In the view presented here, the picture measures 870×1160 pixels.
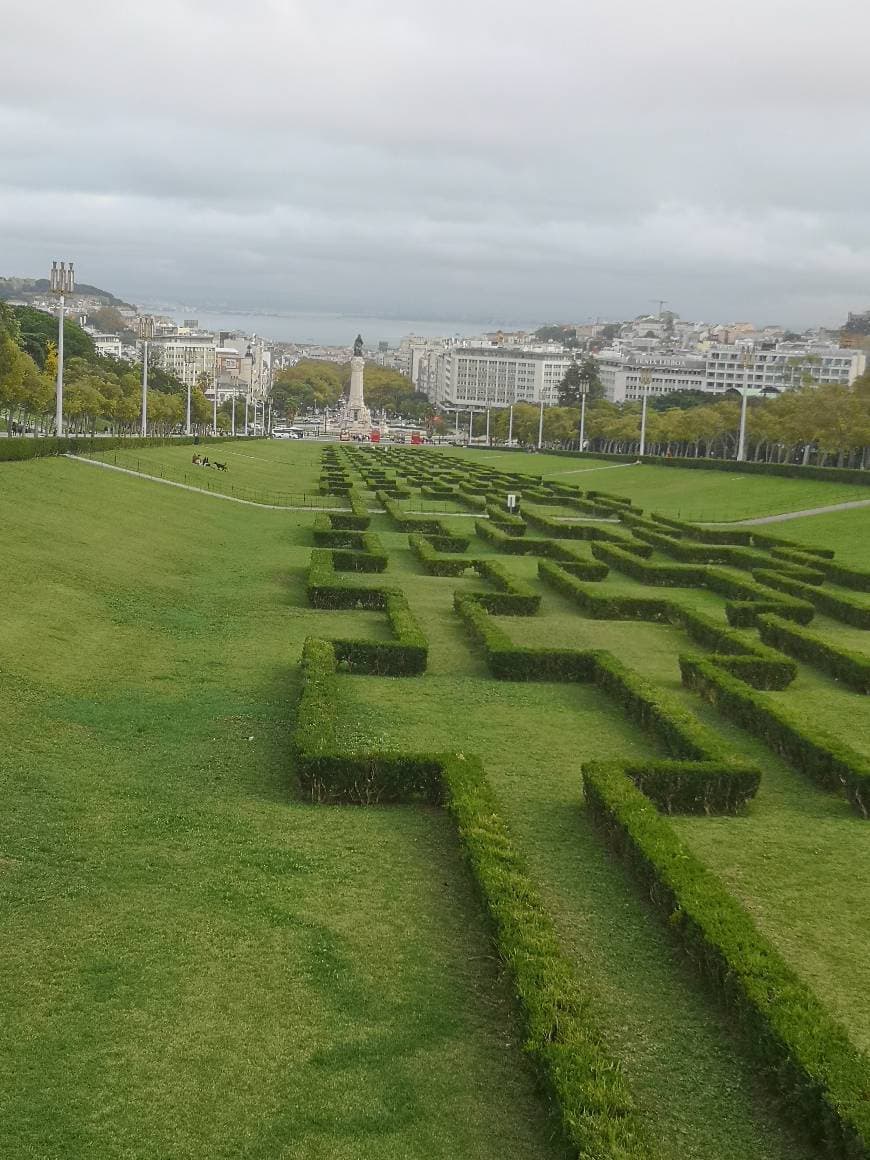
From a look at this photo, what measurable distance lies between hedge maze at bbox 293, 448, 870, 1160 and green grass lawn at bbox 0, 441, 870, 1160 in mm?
225

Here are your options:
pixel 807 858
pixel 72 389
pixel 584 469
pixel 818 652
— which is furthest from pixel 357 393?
pixel 807 858

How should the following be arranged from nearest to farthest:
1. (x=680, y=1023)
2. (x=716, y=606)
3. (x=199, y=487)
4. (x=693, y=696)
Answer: (x=680, y=1023) → (x=693, y=696) → (x=716, y=606) → (x=199, y=487)

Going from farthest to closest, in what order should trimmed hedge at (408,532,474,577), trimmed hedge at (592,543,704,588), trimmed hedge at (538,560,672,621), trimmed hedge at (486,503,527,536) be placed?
trimmed hedge at (486,503,527,536) < trimmed hedge at (592,543,704,588) < trimmed hedge at (408,532,474,577) < trimmed hedge at (538,560,672,621)

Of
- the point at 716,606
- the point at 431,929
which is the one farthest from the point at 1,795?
the point at 716,606

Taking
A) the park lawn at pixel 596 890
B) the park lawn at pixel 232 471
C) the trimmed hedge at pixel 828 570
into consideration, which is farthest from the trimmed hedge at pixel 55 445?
the trimmed hedge at pixel 828 570

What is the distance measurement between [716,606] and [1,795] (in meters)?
16.5

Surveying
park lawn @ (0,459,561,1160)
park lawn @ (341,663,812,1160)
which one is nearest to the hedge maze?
park lawn @ (341,663,812,1160)

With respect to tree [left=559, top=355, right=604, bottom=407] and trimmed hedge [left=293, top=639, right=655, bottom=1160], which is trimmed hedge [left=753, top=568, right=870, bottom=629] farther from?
tree [left=559, top=355, right=604, bottom=407]

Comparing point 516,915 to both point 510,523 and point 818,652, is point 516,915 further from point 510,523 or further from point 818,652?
point 510,523

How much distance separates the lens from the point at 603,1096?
17.7 feet

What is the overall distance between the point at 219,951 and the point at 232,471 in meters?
45.2

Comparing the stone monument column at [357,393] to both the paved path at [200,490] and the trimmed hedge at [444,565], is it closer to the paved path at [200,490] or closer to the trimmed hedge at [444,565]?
the paved path at [200,490]

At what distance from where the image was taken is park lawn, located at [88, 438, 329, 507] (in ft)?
136

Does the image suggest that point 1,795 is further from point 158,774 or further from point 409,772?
point 409,772
